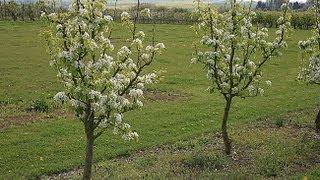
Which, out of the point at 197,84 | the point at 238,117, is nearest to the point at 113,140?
the point at 238,117

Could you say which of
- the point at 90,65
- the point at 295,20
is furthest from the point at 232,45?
the point at 295,20

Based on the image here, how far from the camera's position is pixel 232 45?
58.1ft

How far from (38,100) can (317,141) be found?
16.3 meters

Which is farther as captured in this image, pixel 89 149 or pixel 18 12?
pixel 18 12

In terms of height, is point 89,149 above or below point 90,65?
below

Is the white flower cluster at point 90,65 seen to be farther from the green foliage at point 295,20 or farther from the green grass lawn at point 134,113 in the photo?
the green foliage at point 295,20

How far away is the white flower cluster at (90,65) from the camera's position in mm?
12695

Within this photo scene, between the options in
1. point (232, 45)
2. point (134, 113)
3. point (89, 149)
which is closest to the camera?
point (89, 149)

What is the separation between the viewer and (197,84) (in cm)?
3606

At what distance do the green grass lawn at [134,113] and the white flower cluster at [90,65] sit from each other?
318cm

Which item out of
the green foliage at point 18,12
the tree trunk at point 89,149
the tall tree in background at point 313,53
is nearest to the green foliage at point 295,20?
the green foliage at point 18,12

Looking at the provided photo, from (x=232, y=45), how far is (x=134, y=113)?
1073 centimetres

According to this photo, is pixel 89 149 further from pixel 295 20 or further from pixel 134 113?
pixel 295 20

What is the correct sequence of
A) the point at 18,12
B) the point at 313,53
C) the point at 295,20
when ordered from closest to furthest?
the point at 313,53 < the point at 295,20 < the point at 18,12
